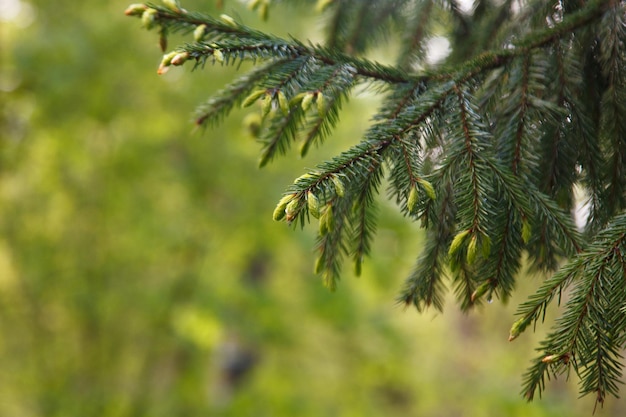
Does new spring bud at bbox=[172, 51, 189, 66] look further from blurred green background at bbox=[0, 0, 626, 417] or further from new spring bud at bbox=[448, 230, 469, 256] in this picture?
blurred green background at bbox=[0, 0, 626, 417]

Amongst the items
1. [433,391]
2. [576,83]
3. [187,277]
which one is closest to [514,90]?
[576,83]

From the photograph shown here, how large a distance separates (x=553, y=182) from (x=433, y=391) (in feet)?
12.8

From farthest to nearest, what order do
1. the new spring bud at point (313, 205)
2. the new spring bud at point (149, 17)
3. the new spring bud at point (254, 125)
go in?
1. the new spring bud at point (254, 125)
2. the new spring bud at point (149, 17)
3. the new spring bud at point (313, 205)

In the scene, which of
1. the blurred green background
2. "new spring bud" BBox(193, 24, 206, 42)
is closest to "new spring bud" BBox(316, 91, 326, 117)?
"new spring bud" BBox(193, 24, 206, 42)

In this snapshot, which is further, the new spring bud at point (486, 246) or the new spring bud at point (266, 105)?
the new spring bud at point (266, 105)

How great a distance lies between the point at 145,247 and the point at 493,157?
11.7 feet

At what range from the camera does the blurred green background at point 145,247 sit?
385 cm

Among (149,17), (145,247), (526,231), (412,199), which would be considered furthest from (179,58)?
(145,247)

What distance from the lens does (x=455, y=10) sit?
1.79 meters

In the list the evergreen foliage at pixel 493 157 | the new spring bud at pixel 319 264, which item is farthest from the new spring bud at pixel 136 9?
the new spring bud at pixel 319 264

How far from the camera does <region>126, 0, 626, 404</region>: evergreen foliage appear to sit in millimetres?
1042

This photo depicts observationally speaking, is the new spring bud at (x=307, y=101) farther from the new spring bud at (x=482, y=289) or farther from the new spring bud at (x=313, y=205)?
the new spring bud at (x=482, y=289)

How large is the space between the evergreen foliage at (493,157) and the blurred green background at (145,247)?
2461 mm

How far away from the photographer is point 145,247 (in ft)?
13.9
